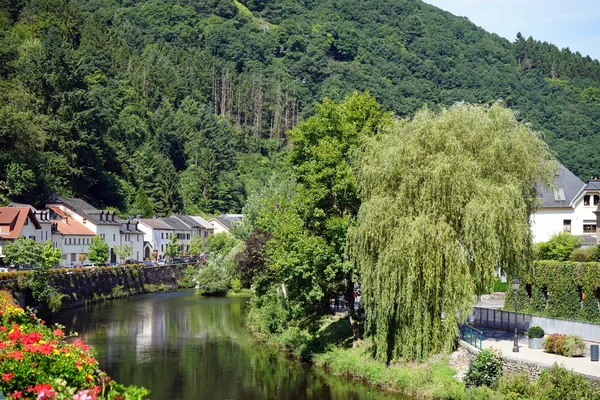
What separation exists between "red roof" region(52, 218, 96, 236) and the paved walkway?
2401 inches

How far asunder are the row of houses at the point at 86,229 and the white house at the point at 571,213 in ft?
129

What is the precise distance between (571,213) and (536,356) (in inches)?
1345

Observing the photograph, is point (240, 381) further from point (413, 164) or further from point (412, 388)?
point (413, 164)

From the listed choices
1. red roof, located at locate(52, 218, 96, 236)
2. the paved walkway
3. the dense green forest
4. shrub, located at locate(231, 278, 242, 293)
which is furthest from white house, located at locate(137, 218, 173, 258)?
the paved walkway

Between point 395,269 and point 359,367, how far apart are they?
6170mm

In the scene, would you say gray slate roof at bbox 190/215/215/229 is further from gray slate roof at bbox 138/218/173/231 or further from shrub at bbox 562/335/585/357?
shrub at bbox 562/335/585/357

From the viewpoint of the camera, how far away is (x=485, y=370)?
98.5 feet

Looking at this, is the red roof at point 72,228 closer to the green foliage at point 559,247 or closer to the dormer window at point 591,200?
the green foliage at point 559,247

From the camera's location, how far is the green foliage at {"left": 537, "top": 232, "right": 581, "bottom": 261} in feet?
169

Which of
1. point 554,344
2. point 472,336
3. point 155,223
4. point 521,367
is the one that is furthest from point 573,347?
point 155,223

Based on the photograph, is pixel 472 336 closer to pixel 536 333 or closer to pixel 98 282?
pixel 536 333

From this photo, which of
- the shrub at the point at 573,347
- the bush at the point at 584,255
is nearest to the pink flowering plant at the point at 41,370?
the shrub at the point at 573,347

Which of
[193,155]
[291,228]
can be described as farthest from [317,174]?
[193,155]

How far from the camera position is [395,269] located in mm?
33125
